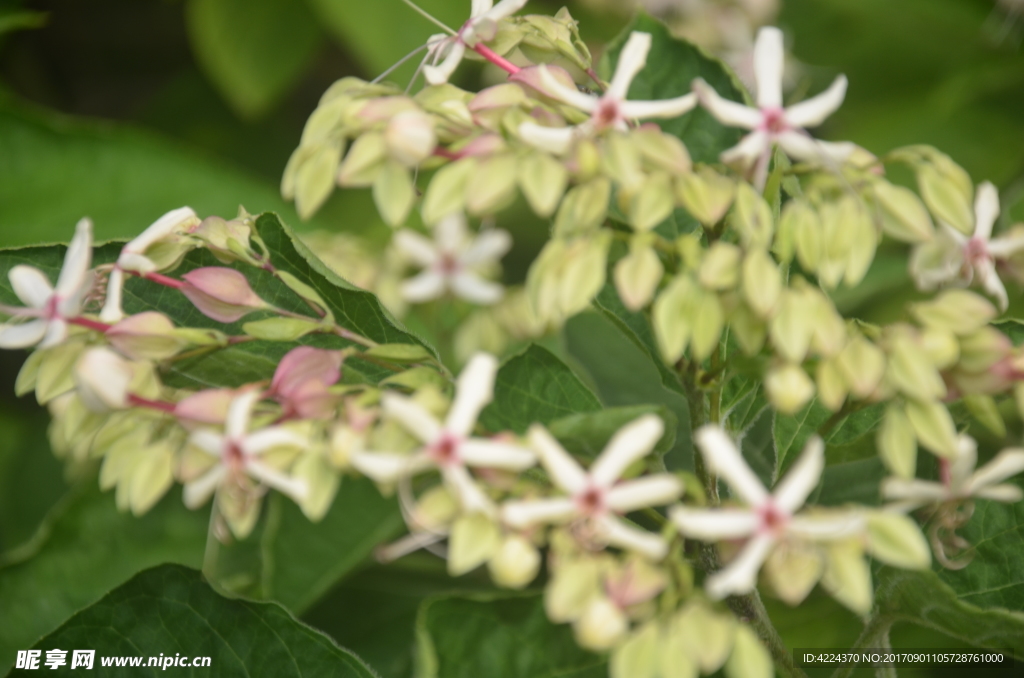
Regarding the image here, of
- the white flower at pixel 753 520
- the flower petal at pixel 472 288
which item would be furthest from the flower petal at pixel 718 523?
the flower petal at pixel 472 288

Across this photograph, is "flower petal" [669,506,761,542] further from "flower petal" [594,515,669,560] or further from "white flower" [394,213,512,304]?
"white flower" [394,213,512,304]

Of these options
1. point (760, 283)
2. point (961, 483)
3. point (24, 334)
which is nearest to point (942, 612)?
point (961, 483)

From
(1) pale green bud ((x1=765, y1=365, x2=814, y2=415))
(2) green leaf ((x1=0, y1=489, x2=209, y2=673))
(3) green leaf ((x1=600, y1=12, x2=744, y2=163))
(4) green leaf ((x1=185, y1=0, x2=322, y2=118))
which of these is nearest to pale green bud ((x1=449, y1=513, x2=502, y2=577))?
→ (1) pale green bud ((x1=765, y1=365, x2=814, y2=415))

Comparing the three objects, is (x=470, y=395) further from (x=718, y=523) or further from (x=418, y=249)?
(x=418, y=249)

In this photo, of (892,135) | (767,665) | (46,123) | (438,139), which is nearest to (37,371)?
(438,139)

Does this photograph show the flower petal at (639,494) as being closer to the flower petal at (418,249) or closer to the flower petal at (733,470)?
the flower petal at (733,470)

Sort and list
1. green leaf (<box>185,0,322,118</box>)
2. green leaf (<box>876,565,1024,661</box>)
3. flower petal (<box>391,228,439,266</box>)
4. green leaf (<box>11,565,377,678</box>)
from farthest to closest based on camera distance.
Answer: green leaf (<box>185,0,322,118</box>)
flower petal (<box>391,228,439,266</box>)
green leaf (<box>11,565,377,678</box>)
green leaf (<box>876,565,1024,661</box>)

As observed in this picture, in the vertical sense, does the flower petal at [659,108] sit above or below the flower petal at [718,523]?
above
